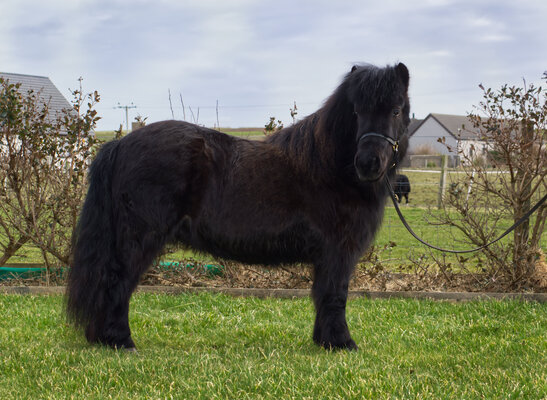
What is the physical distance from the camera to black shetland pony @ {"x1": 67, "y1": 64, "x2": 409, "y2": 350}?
3.71 metres

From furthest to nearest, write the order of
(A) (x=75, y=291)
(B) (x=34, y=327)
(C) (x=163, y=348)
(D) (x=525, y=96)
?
(D) (x=525, y=96), (B) (x=34, y=327), (C) (x=163, y=348), (A) (x=75, y=291)

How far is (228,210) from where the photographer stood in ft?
12.3

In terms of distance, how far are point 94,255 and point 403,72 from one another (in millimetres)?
2521

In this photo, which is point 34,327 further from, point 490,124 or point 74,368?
point 490,124

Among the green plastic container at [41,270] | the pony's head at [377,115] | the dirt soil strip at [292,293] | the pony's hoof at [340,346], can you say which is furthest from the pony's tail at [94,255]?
A: the green plastic container at [41,270]

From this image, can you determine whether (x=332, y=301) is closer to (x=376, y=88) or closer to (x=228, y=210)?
(x=228, y=210)

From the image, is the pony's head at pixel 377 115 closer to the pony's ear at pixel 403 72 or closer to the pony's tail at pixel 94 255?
the pony's ear at pixel 403 72

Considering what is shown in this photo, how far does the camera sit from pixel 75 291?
3.72 metres

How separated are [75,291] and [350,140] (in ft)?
7.27

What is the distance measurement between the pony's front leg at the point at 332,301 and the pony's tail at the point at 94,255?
4.82 ft

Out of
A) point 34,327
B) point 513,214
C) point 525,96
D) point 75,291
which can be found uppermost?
point 525,96

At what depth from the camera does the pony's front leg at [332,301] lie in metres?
3.78

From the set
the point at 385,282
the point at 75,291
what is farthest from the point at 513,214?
the point at 75,291

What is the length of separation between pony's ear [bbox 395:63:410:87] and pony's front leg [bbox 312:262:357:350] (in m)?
1.37
